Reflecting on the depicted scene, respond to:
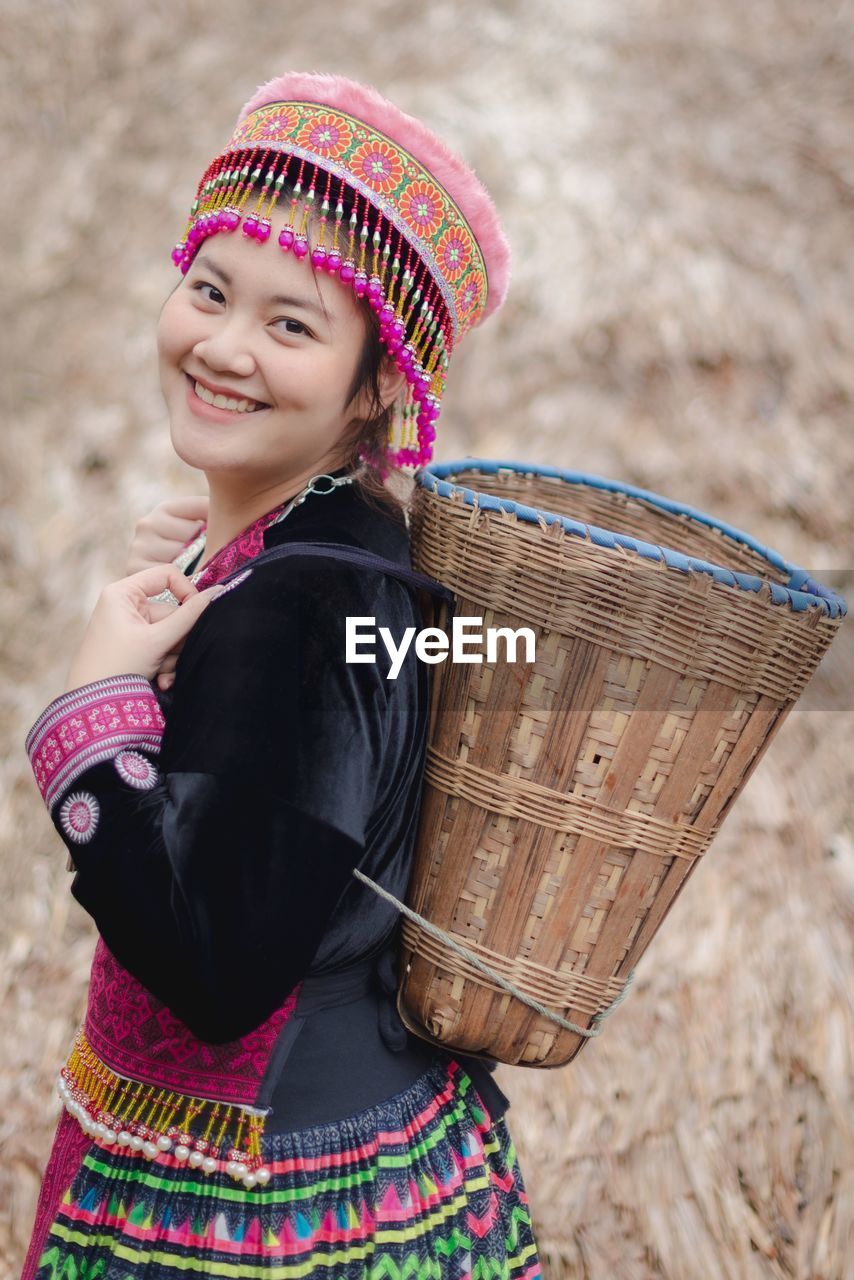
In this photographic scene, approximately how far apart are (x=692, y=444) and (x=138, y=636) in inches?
150

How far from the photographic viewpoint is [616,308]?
5.24 m

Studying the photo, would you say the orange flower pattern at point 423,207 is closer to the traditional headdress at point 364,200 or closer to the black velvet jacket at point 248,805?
the traditional headdress at point 364,200

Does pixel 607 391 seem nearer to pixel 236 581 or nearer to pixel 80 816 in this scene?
pixel 236 581

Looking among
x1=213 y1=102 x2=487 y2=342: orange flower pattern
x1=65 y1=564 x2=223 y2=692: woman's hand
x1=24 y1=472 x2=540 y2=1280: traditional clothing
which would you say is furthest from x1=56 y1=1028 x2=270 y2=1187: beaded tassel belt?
x1=213 y1=102 x2=487 y2=342: orange flower pattern

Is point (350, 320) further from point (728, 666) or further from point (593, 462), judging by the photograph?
point (593, 462)

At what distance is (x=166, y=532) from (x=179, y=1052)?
821 mm

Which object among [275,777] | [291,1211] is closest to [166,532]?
[275,777]

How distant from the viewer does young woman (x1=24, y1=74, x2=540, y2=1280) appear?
49.6 inches

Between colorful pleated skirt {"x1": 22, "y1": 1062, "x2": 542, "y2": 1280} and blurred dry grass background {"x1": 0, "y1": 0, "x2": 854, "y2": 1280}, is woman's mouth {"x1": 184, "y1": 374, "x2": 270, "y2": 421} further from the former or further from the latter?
blurred dry grass background {"x1": 0, "y1": 0, "x2": 854, "y2": 1280}

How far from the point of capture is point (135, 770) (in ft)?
4.25

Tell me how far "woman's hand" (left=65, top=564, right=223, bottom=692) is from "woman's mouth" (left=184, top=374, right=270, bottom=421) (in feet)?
0.76

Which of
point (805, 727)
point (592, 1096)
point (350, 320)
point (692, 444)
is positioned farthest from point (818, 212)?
point (350, 320)

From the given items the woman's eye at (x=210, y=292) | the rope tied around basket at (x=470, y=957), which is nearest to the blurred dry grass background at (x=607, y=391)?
the rope tied around basket at (x=470, y=957)

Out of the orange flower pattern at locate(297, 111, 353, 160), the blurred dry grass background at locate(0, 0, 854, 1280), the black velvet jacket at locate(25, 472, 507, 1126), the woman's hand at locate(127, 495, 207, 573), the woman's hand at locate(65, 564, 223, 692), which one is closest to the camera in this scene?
the black velvet jacket at locate(25, 472, 507, 1126)
